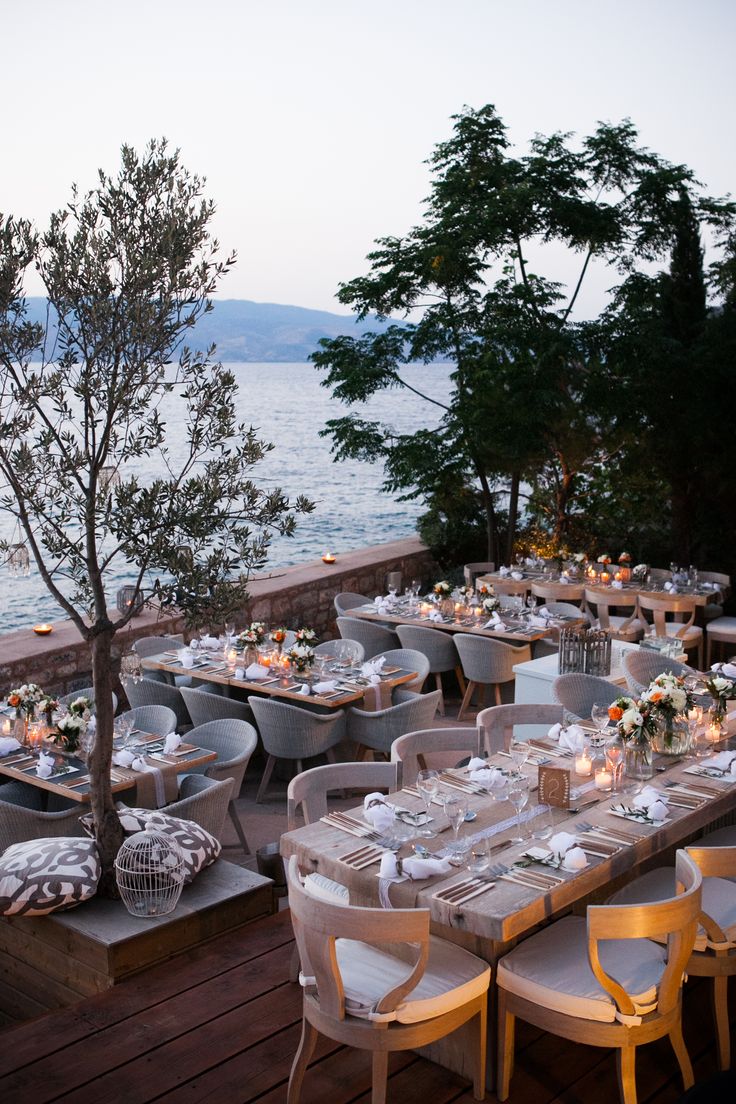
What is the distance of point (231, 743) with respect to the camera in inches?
255

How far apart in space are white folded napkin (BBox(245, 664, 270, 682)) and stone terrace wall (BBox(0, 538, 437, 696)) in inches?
28.4

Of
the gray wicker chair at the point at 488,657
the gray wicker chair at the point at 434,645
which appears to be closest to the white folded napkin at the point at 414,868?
the gray wicker chair at the point at 488,657

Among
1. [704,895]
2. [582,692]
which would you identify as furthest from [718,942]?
[582,692]

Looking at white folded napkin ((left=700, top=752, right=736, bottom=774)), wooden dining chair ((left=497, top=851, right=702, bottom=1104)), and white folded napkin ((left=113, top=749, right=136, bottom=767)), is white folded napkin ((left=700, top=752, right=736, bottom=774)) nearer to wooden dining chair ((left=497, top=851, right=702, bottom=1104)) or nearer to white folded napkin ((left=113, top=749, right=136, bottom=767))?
wooden dining chair ((left=497, top=851, right=702, bottom=1104))

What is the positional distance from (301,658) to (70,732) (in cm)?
213

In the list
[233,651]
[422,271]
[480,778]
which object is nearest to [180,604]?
[480,778]

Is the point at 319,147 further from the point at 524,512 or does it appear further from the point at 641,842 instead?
the point at 641,842

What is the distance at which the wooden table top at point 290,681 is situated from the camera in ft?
24.0

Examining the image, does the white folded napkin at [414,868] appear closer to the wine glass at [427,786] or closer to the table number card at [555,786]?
the wine glass at [427,786]

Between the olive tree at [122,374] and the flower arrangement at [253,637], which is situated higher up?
the olive tree at [122,374]

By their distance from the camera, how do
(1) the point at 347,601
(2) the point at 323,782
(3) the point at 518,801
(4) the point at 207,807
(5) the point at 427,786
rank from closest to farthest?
(3) the point at 518,801 → (5) the point at 427,786 → (2) the point at 323,782 → (4) the point at 207,807 → (1) the point at 347,601

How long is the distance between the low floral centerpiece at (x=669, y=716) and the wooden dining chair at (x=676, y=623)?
4912 millimetres

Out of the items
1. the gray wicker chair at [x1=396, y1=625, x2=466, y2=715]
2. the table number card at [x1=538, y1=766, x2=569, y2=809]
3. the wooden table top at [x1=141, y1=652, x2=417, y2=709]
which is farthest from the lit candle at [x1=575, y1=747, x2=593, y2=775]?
the gray wicker chair at [x1=396, y1=625, x2=466, y2=715]

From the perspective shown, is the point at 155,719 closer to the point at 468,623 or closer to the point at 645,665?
the point at 645,665
